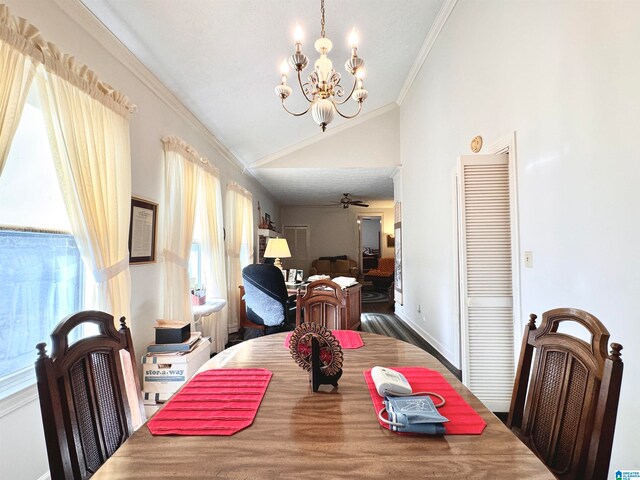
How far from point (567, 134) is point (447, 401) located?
5.30ft

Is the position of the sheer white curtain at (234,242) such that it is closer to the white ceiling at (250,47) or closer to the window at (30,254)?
the white ceiling at (250,47)

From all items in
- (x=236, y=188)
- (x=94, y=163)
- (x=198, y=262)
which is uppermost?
(x=236, y=188)

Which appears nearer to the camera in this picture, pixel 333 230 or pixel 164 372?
pixel 164 372

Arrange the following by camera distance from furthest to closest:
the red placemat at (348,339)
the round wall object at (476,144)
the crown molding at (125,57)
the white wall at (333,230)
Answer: the white wall at (333,230)
the round wall object at (476,144)
the crown molding at (125,57)
the red placemat at (348,339)

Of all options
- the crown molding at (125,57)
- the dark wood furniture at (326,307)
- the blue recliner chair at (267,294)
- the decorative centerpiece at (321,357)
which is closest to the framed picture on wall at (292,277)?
the blue recliner chair at (267,294)

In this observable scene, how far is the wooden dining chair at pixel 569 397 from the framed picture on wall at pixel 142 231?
8.04 ft

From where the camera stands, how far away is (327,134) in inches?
191

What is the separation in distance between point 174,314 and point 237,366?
1.64 meters

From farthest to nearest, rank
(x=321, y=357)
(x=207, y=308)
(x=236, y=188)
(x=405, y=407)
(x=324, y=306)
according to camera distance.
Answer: (x=236, y=188) → (x=207, y=308) → (x=324, y=306) → (x=321, y=357) → (x=405, y=407)

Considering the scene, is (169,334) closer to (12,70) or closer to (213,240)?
(213,240)

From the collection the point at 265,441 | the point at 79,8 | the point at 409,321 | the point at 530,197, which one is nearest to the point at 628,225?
the point at 530,197

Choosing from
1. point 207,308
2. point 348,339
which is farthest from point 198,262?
point 348,339

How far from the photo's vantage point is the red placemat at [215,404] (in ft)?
2.71

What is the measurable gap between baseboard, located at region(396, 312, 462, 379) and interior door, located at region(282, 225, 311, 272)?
4.80 metres
